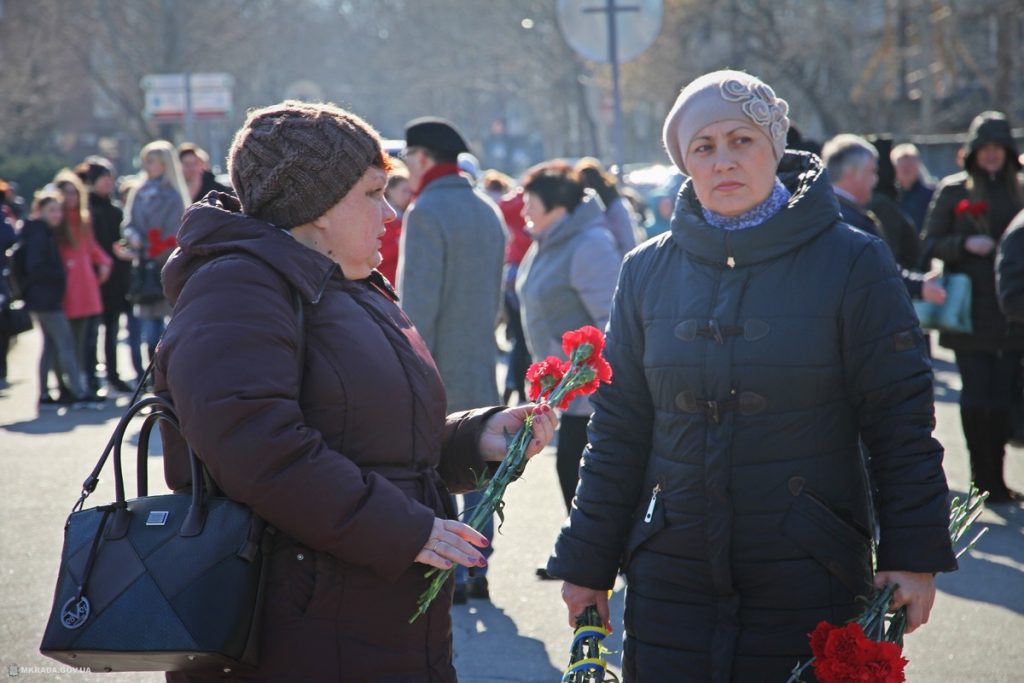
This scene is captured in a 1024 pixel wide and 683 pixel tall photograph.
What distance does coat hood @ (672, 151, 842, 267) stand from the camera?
3205 mm

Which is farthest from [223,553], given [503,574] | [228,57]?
[228,57]

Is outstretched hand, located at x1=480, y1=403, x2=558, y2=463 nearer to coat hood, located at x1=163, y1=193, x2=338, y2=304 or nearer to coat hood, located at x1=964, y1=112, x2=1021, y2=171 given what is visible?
coat hood, located at x1=163, y1=193, x2=338, y2=304

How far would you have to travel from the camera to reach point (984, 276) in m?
7.89

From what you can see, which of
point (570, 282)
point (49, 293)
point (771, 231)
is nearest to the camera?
point (771, 231)

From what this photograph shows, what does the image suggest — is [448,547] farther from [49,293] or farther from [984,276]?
[49,293]

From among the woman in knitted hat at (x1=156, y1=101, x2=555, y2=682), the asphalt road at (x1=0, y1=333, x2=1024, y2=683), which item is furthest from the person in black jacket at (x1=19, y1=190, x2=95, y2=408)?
the woman in knitted hat at (x1=156, y1=101, x2=555, y2=682)

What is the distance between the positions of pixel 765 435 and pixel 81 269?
10.4 metres

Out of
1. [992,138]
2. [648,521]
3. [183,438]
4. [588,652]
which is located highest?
[992,138]

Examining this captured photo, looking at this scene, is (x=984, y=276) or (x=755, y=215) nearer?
(x=755, y=215)

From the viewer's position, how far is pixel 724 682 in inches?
122

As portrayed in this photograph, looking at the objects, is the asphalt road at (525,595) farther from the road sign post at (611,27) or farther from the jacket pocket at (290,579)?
the road sign post at (611,27)

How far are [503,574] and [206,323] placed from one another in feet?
14.3

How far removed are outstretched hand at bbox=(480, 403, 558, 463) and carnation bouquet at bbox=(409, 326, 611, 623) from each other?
21 mm

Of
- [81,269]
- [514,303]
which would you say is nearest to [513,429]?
[514,303]
